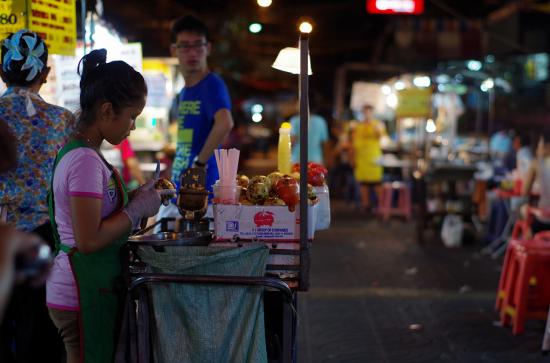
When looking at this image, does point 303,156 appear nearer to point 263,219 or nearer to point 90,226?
point 263,219

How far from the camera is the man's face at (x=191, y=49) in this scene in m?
5.81

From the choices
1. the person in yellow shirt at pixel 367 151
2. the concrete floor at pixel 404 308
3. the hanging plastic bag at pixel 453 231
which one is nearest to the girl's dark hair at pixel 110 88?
the concrete floor at pixel 404 308

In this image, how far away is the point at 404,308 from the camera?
25.6ft

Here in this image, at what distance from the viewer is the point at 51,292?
11.0 ft

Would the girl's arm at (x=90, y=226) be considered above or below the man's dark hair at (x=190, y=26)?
below

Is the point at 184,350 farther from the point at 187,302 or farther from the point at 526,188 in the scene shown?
the point at 526,188

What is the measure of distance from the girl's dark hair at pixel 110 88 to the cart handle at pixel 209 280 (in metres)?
0.73

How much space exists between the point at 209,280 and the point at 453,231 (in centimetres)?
910

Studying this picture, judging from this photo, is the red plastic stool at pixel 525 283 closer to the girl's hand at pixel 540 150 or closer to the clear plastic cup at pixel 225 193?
the girl's hand at pixel 540 150

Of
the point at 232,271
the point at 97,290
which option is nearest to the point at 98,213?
the point at 97,290

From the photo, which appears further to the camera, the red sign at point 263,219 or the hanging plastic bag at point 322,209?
the hanging plastic bag at point 322,209

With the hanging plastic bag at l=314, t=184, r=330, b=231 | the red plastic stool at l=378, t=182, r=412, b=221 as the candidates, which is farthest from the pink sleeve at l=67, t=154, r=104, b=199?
the red plastic stool at l=378, t=182, r=412, b=221

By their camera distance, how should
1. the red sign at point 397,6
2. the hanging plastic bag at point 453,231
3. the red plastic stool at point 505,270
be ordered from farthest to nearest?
the red sign at point 397,6 < the hanging plastic bag at point 453,231 < the red plastic stool at point 505,270

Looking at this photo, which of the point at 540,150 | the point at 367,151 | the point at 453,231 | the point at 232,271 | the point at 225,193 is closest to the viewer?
the point at 232,271
